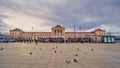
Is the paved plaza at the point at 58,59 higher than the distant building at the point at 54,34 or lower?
lower

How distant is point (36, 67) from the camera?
924 cm

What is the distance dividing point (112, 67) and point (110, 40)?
197 feet

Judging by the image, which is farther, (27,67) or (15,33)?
(15,33)

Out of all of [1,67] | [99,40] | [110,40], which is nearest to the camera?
[1,67]

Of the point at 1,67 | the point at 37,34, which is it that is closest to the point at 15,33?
the point at 37,34

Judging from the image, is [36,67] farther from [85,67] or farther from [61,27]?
[61,27]

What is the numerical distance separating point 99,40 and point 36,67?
68.4 metres

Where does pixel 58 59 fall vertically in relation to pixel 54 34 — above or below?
below

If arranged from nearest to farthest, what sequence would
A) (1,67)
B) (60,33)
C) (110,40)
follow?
(1,67) → (110,40) → (60,33)

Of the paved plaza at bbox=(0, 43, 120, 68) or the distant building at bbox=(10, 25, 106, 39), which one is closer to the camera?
the paved plaza at bbox=(0, 43, 120, 68)

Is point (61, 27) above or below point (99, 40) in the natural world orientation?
above

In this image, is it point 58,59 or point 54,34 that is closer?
point 58,59

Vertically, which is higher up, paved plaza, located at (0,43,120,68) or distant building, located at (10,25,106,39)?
distant building, located at (10,25,106,39)

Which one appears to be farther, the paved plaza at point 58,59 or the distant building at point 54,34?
the distant building at point 54,34
